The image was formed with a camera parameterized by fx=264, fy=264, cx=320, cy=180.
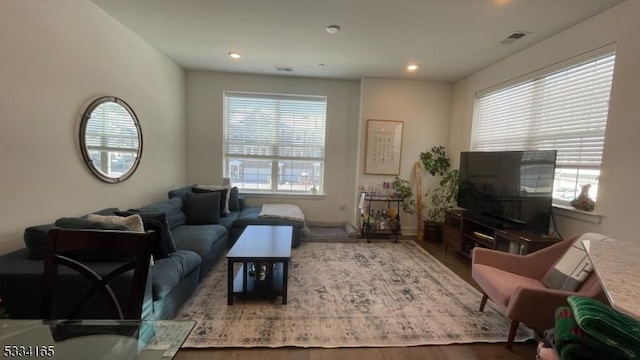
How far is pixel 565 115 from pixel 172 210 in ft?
14.8

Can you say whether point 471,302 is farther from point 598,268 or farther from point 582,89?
point 582,89

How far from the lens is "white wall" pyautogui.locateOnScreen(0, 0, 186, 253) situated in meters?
1.85

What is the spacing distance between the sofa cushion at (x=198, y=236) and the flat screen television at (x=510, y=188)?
3230 mm

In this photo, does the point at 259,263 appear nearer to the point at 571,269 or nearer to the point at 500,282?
the point at 500,282

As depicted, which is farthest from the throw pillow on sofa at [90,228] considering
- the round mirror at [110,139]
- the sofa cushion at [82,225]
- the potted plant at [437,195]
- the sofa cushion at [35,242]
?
the potted plant at [437,195]

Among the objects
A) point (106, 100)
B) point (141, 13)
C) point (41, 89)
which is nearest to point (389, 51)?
point (141, 13)

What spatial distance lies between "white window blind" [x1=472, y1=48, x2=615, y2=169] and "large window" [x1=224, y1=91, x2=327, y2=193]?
2.76m

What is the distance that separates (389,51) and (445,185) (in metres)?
2.38

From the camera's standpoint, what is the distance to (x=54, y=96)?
7.07 feet

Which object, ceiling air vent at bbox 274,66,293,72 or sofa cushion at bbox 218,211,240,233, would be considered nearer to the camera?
sofa cushion at bbox 218,211,240,233

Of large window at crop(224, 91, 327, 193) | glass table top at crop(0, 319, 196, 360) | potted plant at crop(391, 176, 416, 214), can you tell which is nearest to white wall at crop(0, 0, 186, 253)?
glass table top at crop(0, 319, 196, 360)

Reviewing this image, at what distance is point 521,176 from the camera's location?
9.25 feet

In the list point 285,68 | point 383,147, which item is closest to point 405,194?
point 383,147

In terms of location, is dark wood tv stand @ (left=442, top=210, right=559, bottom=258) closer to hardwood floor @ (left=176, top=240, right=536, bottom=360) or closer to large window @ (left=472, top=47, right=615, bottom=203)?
large window @ (left=472, top=47, right=615, bottom=203)
